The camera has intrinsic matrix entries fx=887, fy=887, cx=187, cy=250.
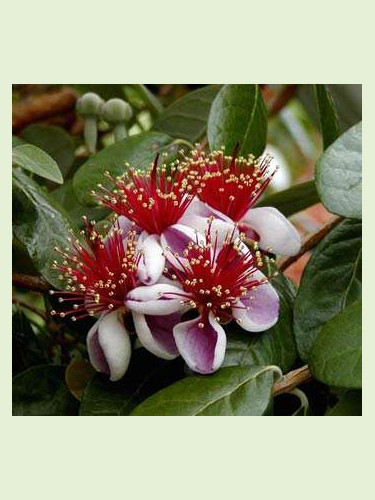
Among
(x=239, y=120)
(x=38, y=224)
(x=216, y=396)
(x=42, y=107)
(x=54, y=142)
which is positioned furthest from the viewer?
(x=42, y=107)

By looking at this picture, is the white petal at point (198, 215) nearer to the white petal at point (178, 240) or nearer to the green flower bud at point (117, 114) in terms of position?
the white petal at point (178, 240)

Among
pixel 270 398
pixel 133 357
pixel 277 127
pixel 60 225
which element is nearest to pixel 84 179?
pixel 60 225

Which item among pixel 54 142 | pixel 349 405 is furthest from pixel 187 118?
pixel 349 405

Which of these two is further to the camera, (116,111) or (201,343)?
(116,111)

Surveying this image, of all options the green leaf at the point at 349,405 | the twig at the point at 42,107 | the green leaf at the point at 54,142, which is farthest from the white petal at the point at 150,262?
the twig at the point at 42,107

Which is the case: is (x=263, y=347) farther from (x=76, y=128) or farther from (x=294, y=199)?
(x=76, y=128)
